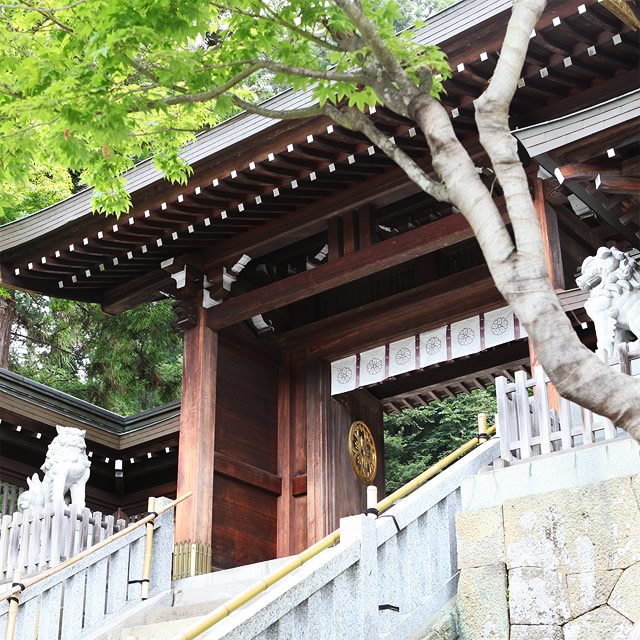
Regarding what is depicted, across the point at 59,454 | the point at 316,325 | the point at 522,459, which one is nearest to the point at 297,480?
the point at 316,325

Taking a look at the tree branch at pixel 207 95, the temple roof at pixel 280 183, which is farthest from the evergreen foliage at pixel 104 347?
the tree branch at pixel 207 95

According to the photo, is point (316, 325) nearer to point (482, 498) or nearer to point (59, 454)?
point (59, 454)

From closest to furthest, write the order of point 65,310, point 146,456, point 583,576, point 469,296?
point 583,576, point 469,296, point 146,456, point 65,310

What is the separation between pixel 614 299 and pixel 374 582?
2.68 m

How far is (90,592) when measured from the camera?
7777 mm

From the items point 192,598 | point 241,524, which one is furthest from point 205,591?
point 241,524

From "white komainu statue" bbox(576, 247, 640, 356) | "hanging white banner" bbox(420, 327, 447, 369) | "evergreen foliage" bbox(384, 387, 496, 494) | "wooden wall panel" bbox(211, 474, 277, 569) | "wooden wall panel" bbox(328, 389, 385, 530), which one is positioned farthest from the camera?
"evergreen foliage" bbox(384, 387, 496, 494)

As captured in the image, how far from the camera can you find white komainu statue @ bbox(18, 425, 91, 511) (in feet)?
33.8

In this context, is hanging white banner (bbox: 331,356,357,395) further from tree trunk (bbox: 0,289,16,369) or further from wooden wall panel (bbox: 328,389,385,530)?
tree trunk (bbox: 0,289,16,369)

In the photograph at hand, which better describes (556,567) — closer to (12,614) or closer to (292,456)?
(12,614)

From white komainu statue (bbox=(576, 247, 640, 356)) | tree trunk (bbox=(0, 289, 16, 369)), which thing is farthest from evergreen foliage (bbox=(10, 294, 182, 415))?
white komainu statue (bbox=(576, 247, 640, 356))

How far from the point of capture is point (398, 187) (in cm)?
888

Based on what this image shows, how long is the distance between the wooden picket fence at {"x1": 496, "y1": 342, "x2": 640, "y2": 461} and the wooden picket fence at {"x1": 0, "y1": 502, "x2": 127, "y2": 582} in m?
4.73

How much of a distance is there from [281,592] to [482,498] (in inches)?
62.2
